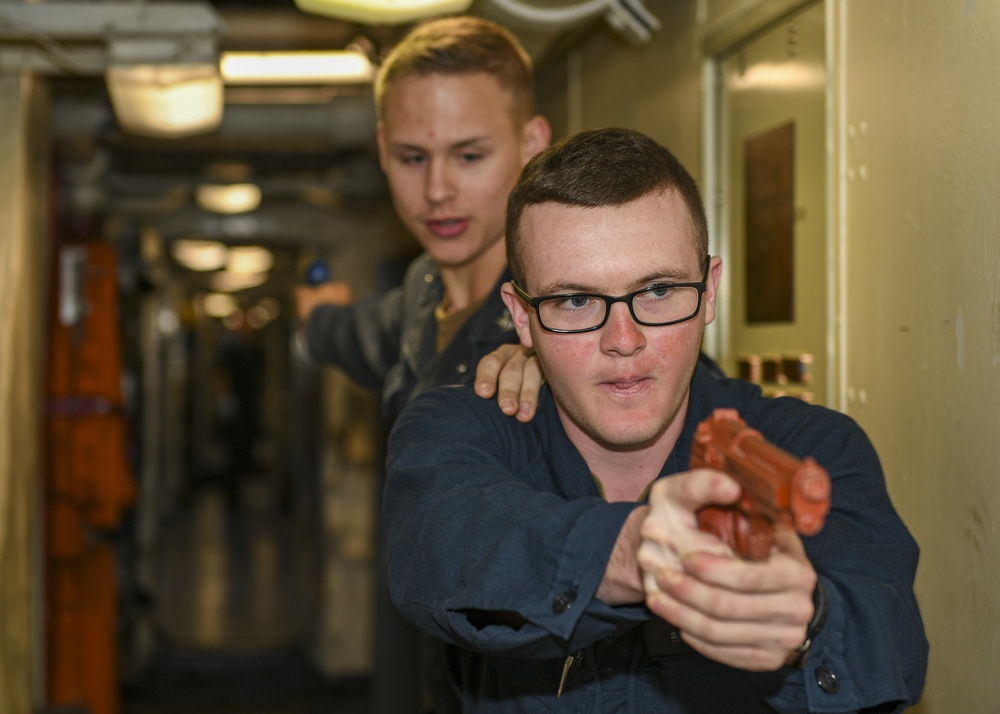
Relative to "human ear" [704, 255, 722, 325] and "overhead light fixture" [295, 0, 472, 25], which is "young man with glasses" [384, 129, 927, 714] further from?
"overhead light fixture" [295, 0, 472, 25]

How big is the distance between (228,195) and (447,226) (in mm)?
3342

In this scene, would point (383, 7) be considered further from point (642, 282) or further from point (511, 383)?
point (642, 282)


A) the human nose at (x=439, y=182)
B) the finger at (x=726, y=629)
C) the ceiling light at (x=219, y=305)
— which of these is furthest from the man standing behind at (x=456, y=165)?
the ceiling light at (x=219, y=305)

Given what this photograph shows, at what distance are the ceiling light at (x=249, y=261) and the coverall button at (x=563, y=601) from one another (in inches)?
269

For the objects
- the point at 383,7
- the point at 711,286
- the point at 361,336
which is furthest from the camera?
the point at 361,336

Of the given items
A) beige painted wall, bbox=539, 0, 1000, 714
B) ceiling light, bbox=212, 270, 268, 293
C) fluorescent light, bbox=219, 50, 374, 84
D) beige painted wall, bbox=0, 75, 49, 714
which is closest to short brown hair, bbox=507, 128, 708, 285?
beige painted wall, bbox=539, 0, 1000, 714

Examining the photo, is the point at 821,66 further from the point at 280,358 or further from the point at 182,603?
the point at 280,358

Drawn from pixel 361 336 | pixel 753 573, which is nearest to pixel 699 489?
pixel 753 573

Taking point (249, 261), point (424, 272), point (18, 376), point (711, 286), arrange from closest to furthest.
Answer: point (711, 286)
point (424, 272)
point (18, 376)
point (249, 261)

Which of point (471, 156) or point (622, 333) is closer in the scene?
point (622, 333)

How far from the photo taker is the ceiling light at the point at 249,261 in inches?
309

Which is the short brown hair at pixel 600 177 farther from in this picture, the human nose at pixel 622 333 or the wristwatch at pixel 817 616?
the wristwatch at pixel 817 616

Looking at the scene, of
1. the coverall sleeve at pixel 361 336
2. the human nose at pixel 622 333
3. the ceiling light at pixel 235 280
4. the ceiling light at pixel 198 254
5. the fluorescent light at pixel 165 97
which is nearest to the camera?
the human nose at pixel 622 333

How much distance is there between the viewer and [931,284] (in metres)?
1.48
